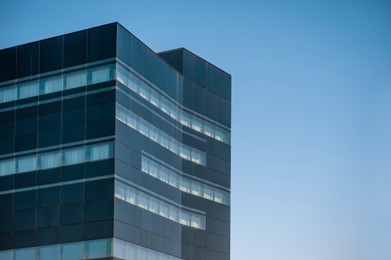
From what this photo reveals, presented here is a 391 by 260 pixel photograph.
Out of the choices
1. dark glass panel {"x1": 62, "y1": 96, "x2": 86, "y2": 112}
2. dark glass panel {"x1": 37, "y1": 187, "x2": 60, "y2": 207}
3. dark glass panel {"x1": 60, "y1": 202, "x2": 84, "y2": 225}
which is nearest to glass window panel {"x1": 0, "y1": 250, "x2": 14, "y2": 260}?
dark glass panel {"x1": 37, "y1": 187, "x2": 60, "y2": 207}

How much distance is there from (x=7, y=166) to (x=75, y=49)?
14.5 metres

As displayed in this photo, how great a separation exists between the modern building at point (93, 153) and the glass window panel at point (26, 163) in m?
0.12

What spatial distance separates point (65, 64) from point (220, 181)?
86.3 ft

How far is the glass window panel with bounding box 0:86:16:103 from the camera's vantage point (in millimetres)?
95312

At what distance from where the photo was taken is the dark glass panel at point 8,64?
95938mm

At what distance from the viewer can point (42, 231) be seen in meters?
89.1

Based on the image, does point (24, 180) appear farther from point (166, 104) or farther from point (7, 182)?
point (166, 104)

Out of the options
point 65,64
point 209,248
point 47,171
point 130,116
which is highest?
point 65,64

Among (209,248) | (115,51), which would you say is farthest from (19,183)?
(209,248)

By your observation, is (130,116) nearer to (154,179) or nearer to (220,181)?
(154,179)

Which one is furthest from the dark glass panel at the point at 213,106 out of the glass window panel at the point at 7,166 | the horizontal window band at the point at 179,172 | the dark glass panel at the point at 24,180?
the glass window panel at the point at 7,166

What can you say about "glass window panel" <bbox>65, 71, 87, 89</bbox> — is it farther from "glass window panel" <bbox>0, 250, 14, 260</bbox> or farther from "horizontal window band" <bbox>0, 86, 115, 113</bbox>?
"glass window panel" <bbox>0, 250, 14, 260</bbox>

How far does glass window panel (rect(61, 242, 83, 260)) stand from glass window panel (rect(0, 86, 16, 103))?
60.2ft

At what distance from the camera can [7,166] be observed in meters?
93.4
